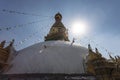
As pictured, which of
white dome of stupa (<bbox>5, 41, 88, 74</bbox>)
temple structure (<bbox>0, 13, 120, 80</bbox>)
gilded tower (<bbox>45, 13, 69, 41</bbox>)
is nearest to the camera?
temple structure (<bbox>0, 13, 120, 80</bbox>)

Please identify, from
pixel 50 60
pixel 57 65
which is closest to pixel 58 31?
pixel 50 60

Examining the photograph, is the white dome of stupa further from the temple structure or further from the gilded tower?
the gilded tower

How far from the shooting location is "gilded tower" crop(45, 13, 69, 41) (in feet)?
77.6

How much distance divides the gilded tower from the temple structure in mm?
6931

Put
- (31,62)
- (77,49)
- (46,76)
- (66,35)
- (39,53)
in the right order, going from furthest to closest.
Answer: (66,35)
(77,49)
(39,53)
(31,62)
(46,76)

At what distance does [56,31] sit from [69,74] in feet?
39.9

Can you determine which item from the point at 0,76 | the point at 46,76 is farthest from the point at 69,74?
the point at 0,76

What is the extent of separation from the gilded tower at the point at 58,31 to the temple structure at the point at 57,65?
6.93 meters

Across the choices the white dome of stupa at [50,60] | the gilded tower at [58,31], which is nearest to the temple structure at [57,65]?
the white dome of stupa at [50,60]

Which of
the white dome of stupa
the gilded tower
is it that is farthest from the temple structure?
the gilded tower

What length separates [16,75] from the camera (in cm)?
1374

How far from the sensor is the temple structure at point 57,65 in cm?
1342

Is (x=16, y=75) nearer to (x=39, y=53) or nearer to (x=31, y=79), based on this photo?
(x=31, y=79)

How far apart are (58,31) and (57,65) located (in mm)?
11344
